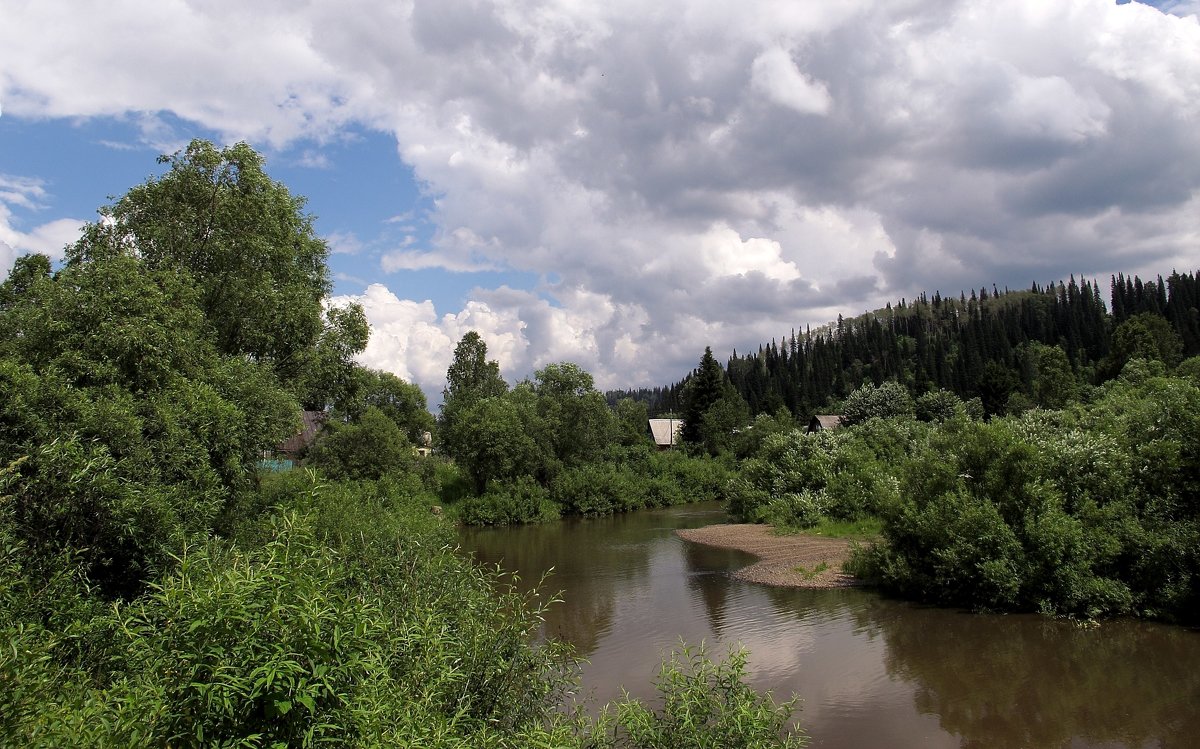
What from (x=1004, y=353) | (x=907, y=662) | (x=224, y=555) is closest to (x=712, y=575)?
(x=907, y=662)

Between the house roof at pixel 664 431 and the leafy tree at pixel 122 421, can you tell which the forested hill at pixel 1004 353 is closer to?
the house roof at pixel 664 431

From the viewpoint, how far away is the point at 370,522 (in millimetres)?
17344

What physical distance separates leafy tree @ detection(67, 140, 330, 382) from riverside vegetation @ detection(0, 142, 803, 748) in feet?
0.19

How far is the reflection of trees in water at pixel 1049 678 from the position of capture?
12766mm

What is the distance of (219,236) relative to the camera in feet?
59.8

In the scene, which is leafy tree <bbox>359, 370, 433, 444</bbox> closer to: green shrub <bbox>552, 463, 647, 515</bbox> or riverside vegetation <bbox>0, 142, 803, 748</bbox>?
green shrub <bbox>552, 463, 647, 515</bbox>

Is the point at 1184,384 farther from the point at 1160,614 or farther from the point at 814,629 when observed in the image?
the point at 814,629

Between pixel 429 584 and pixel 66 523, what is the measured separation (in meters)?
5.21

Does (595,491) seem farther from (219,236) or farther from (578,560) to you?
(219,236)

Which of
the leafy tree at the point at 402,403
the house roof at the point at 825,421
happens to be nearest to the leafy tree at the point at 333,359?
the leafy tree at the point at 402,403

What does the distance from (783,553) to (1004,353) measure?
3987 inches

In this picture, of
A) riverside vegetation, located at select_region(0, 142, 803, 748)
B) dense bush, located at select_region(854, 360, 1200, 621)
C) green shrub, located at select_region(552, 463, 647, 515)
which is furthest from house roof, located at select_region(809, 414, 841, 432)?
riverside vegetation, located at select_region(0, 142, 803, 748)

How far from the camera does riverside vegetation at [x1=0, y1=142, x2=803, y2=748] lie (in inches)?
193

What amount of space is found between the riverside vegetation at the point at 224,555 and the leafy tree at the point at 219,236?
0.06 meters
